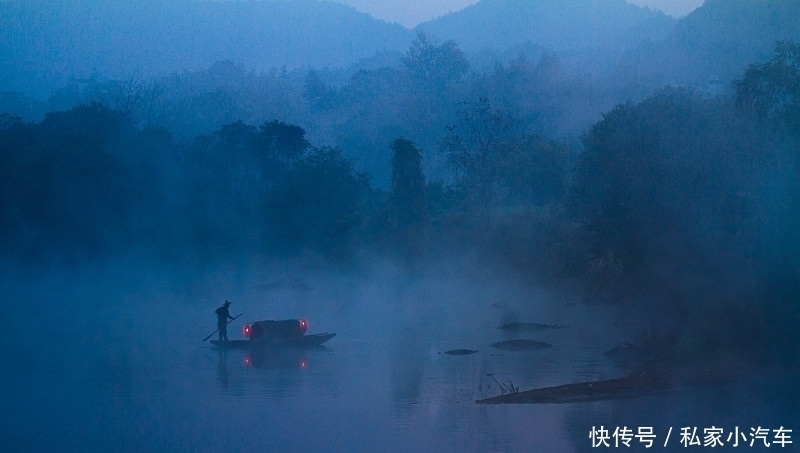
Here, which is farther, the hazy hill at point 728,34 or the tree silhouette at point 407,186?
the hazy hill at point 728,34

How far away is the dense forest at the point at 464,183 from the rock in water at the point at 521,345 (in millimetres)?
2639

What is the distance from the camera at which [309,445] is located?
39.2 ft

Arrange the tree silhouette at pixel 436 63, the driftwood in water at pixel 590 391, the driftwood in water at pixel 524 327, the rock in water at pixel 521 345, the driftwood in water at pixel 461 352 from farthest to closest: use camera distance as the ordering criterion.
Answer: the tree silhouette at pixel 436 63, the driftwood in water at pixel 524 327, the rock in water at pixel 521 345, the driftwood in water at pixel 461 352, the driftwood in water at pixel 590 391

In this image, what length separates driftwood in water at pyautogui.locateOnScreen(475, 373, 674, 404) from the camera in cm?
1427

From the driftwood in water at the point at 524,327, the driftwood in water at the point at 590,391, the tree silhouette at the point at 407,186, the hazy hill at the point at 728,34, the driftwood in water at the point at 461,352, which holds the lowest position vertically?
the driftwood in water at the point at 590,391

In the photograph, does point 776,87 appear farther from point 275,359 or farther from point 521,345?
point 275,359

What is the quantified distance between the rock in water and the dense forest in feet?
8.66

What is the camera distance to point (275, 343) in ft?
73.6

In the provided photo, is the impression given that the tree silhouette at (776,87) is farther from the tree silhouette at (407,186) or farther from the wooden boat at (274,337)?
the tree silhouette at (407,186)

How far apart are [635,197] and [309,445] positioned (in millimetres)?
12105

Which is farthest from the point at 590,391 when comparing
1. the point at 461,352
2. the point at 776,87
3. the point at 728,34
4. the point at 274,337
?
the point at 728,34

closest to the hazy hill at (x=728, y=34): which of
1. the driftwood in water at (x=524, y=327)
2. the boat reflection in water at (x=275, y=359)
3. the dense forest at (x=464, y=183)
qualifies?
the dense forest at (x=464, y=183)

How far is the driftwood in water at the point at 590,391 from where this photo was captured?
46.8 feet

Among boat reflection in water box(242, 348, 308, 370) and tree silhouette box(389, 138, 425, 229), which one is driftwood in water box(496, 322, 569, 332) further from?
tree silhouette box(389, 138, 425, 229)
